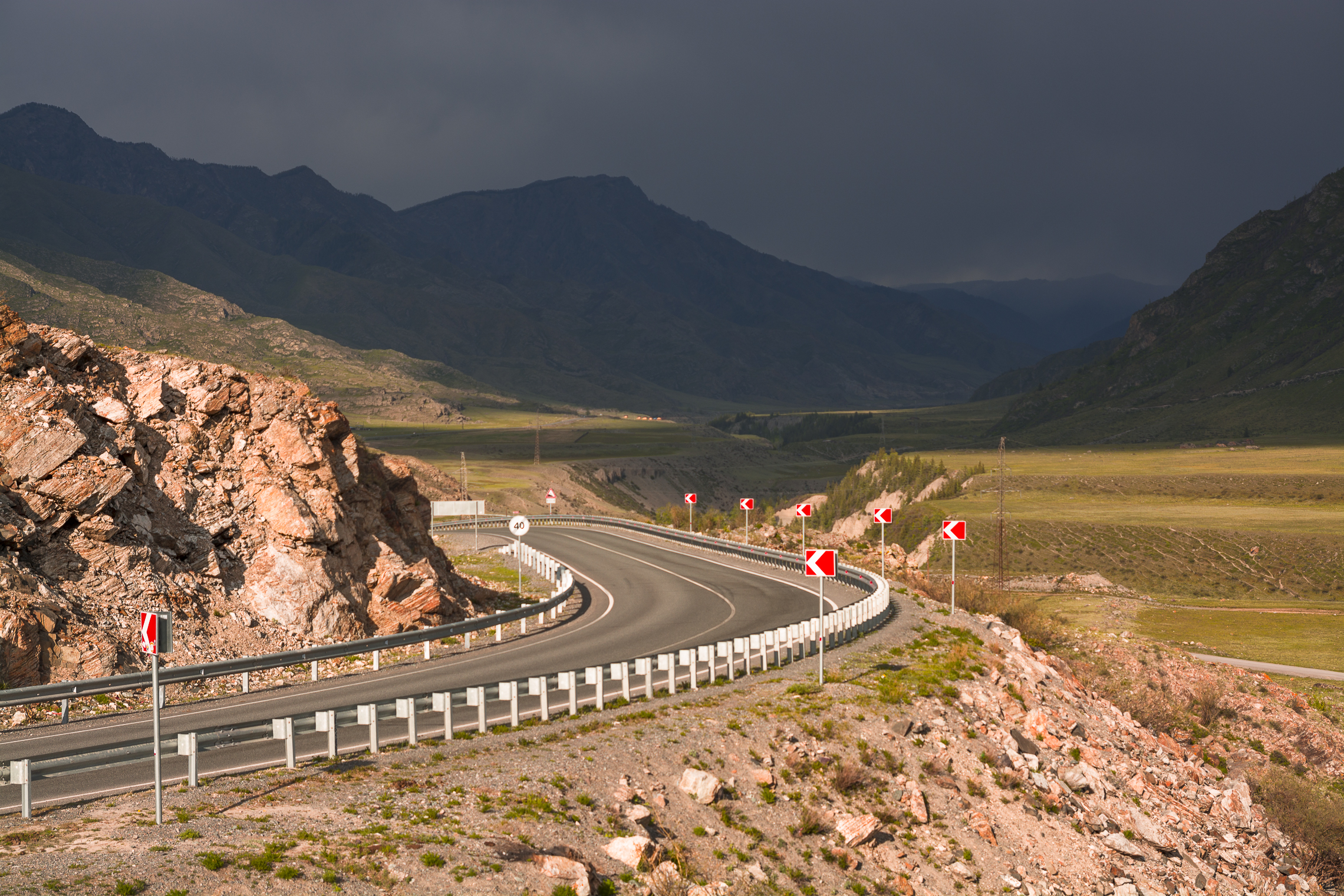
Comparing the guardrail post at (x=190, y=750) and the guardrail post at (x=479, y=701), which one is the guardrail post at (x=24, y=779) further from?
the guardrail post at (x=479, y=701)

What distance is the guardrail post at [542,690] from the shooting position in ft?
64.3

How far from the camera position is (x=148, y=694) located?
21.3m

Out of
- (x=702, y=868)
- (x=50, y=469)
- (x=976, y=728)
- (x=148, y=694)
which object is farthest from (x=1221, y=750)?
(x=50, y=469)

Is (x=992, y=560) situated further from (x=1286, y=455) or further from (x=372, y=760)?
(x=1286, y=455)

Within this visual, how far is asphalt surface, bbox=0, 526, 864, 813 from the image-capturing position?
15.6m

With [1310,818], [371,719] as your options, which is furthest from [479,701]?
[1310,818]

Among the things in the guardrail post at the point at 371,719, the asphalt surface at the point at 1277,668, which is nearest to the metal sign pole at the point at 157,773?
the guardrail post at the point at 371,719

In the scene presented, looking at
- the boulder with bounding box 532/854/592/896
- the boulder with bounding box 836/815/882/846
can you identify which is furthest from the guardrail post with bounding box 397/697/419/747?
the boulder with bounding box 836/815/882/846

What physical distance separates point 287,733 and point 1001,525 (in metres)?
48.5

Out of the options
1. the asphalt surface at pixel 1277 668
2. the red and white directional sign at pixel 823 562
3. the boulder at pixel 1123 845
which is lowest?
the asphalt surface at pixel 1277 668

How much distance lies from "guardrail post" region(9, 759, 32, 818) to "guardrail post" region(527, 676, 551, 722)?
8881mm

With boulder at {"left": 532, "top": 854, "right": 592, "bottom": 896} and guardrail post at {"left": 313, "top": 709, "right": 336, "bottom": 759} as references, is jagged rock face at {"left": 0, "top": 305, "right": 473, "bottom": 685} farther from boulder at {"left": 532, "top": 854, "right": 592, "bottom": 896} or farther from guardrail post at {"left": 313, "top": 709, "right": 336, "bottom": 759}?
boulder at {"left": 532, "top": 854, "right": 592, "bottom": 896}

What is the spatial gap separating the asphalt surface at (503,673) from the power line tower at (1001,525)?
15462mm

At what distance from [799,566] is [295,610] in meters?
25.2
